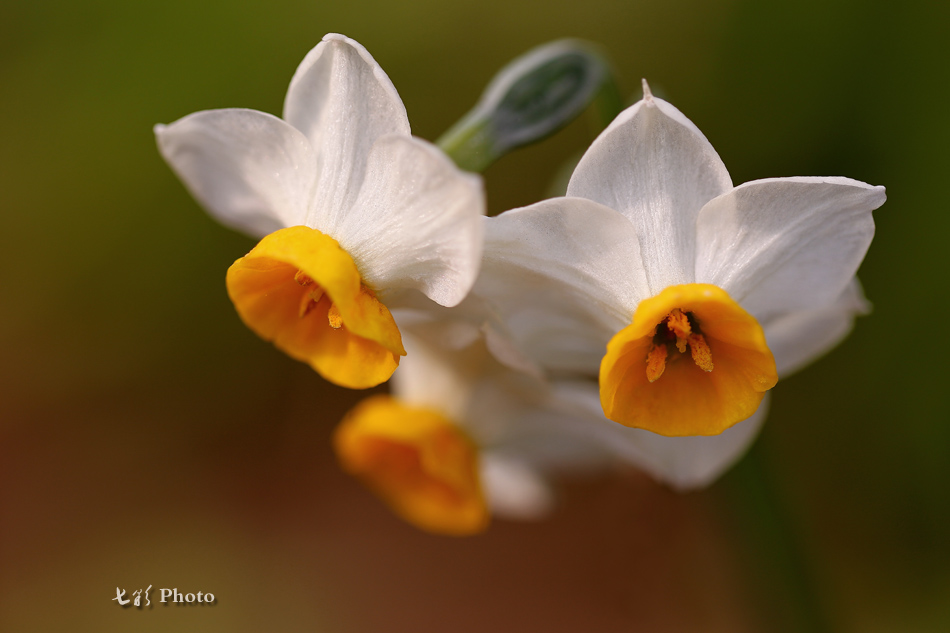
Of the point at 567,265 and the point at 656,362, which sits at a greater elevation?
the point at 567,265

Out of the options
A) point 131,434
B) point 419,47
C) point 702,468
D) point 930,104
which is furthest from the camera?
point 131,434

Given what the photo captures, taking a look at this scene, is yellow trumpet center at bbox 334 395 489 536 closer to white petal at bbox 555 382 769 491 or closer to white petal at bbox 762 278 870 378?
white petal at bbox 555 382 769 491

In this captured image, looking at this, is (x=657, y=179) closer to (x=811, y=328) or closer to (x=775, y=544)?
(x=811, y=328)

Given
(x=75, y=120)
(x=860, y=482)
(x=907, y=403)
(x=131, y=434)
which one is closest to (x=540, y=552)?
(x=860, y=482)

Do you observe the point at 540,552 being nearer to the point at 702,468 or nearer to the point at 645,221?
the point at 702,468

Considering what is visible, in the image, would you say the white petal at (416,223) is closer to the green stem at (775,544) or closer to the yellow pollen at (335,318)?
the yellow pollen at (335,318)

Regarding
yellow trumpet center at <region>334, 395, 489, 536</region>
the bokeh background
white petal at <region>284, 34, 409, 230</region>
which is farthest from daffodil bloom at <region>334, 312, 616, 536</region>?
the bokeh background

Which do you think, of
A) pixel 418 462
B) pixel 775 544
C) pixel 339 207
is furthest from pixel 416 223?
pixel 775 544
